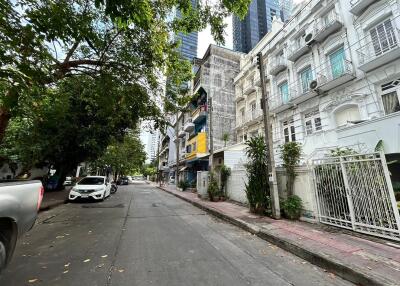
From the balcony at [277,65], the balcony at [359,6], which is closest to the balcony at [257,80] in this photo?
the balcony at [277,65]

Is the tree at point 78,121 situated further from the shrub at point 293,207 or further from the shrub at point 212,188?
the shrub at point 293,207

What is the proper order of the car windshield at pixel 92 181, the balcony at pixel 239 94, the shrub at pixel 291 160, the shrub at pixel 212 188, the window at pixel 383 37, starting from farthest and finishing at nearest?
1. the balcony at pixel 239 94
2. the car windshield at pixel 92 181
3. the shrub at pixel 212 188
4. the window at pixel 383 37
5. the shrub at pixel 291 160

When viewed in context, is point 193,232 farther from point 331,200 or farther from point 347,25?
point 347,25

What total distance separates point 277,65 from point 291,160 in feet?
33.8

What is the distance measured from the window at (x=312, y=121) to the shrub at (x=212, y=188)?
6.81 m

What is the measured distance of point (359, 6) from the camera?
10617 millimetres

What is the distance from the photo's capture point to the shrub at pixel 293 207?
779 cm

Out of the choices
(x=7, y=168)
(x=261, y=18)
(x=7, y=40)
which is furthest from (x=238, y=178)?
(x=261, y=18)

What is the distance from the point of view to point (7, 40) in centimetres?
392

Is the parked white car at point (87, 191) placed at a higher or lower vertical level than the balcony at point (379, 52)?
lower

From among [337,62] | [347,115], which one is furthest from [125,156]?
[347,115]

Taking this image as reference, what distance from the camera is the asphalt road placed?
3.48m

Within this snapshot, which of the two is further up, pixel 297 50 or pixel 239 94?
pixel 239 94

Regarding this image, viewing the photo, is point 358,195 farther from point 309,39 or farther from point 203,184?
point 203,184
